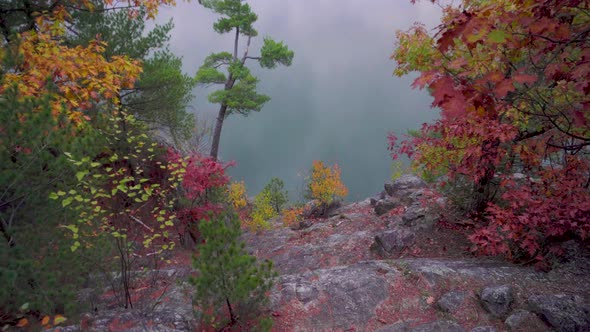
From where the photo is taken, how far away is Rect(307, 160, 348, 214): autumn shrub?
16.1 metres

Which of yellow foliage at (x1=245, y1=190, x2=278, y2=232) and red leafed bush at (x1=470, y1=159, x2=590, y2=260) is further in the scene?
yellow foliage at (x1=245, y1=190, x2=278, y2=232)

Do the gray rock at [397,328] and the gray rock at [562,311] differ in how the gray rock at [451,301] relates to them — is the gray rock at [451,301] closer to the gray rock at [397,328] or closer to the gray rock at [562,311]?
the gray rock at [397,328]

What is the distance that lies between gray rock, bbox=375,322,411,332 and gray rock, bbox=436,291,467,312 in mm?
624

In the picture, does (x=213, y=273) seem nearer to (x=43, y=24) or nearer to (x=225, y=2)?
(x=43, y=24)

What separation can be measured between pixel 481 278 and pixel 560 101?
2963 millimetres

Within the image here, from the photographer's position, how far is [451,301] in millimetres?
4867

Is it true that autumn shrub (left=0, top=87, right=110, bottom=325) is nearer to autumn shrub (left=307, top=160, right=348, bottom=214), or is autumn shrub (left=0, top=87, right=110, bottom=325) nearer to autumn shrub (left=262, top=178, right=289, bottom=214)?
autumn shrub (left=307, top=160, right=348, bottom=214)

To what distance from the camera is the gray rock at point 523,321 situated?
14.2ft

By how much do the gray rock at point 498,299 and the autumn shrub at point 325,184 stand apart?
1139cm

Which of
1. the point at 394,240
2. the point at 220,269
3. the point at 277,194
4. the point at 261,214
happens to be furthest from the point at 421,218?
the point at 277,194

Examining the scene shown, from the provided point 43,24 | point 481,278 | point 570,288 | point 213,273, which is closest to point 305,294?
point 213,273

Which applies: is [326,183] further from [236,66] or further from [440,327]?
[440,327]

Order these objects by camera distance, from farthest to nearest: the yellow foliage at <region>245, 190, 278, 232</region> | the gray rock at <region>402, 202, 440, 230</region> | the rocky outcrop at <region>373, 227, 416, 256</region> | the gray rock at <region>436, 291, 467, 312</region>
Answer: the yellow foliage at <region>245, 190, 278, 232</region>
the gray rock at <region>402, 202, 440, 230</region>
the rocky outcrop at <region>373, 227, 416, 256</region>
the gray rock at <region>436, 291, 467, 312</region>

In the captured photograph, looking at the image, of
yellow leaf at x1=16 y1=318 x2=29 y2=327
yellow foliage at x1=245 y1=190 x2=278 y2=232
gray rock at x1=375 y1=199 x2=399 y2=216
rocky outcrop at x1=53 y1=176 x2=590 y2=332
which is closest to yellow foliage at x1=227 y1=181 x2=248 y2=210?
yellow foliage at x1=245 y1=190 x2=278 y2=232
